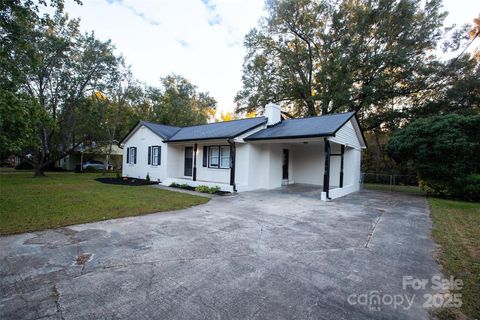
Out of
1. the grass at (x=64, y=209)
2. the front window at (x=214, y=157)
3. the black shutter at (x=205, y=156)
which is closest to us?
the grass at (x=64, y=209)

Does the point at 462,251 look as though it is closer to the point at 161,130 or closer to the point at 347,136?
the point at 347,136

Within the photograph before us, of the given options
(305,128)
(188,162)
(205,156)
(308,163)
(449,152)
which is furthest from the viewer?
(188,162)

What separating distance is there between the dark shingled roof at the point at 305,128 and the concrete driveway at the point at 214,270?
4.94 m

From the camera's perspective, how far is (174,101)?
93.7 feet

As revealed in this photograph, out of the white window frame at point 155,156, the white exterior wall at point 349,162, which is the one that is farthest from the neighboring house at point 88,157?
the white exterior wall at point 349,162

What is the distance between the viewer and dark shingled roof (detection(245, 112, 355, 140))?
33.2ft

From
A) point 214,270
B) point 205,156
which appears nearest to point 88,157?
point 205,156

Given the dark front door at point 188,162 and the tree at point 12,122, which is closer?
the tree at point 12,122

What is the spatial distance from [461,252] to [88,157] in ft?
110

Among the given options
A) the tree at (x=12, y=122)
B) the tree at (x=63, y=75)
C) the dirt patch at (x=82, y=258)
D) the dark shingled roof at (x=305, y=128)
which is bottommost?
the dirt patch at (x=82, y=258)

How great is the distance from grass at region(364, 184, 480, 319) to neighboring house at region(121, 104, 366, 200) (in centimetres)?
405

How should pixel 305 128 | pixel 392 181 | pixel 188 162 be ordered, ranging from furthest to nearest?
pixel 392 181 → pixel 188 162 → pixel 305 128

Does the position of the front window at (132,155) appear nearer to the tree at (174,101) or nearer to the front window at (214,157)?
the front window at (214,157)

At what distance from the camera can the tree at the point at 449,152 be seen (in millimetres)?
10672
